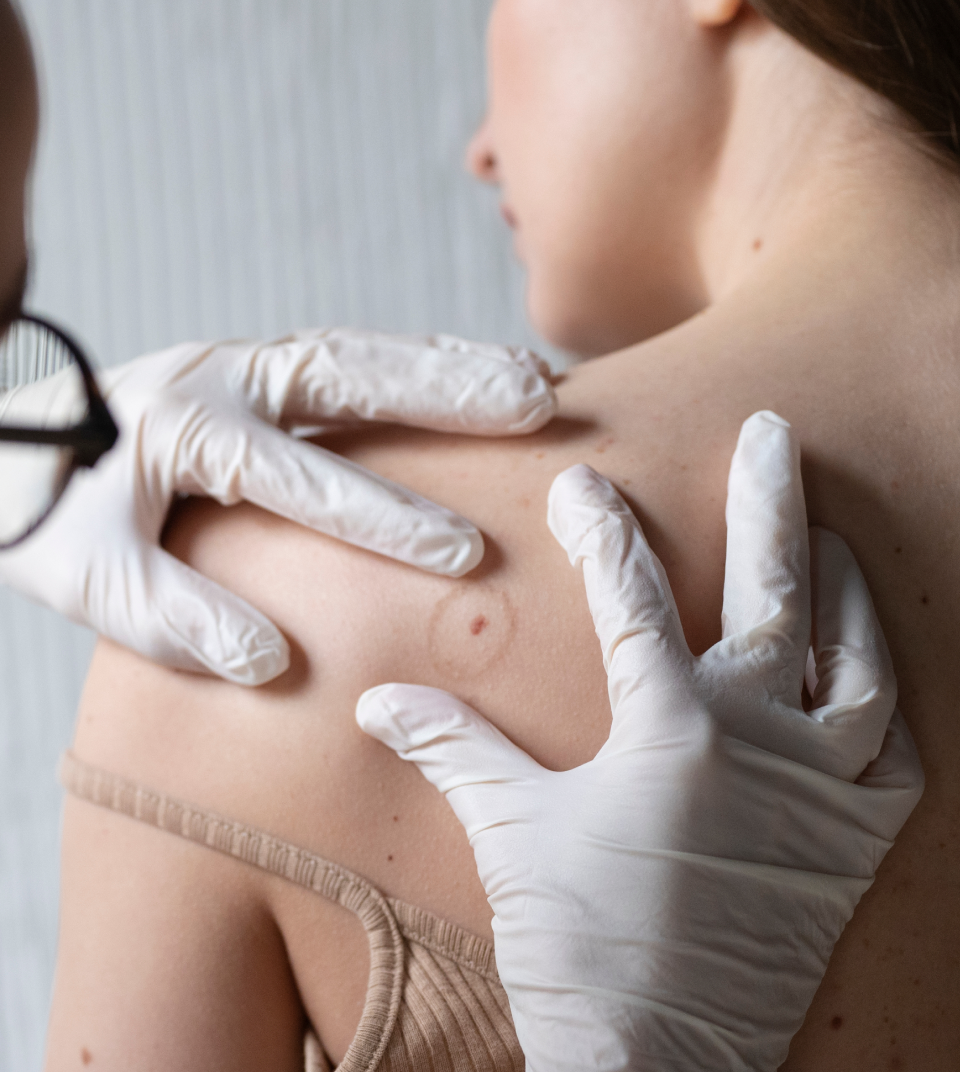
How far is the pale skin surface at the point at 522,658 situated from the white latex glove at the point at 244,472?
29mm

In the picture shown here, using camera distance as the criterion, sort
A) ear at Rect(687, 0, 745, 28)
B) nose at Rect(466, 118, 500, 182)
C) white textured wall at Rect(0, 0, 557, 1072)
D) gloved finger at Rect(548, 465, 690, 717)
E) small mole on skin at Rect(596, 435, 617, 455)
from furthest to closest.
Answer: white textured wall at Rect(0, 0, 557, 1072)
nose at Rect(466, 118, 500, 182)
ear at Rect(687, 0, 745, 28)
small mole on skin at Rect(596, 435, 617, 455)
gloved finger at Rect(548, 465, 690, 717)

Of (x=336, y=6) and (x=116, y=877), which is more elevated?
(x=336, y=6)

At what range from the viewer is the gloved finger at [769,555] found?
69cm

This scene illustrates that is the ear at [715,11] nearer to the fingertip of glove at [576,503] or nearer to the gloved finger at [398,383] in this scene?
the gloved finger at [398,383]

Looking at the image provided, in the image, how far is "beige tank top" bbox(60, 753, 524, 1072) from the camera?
26.7 inches

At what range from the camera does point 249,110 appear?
5.94 ft

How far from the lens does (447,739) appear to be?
678 millimetres

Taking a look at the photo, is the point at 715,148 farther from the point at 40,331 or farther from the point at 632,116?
the point at 40,331

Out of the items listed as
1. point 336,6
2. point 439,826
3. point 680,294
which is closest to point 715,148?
point 680,294

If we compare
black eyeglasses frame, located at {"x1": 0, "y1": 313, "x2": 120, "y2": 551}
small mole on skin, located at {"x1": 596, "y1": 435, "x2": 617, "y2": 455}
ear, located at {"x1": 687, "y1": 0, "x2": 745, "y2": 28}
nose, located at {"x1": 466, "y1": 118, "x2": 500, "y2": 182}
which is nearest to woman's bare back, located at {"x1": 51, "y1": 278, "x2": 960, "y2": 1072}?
small mole on skin, located at {"x1": 596, "y1": 435, "x2": 617, "y2": 455}

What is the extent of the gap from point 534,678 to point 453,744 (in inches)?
3.2

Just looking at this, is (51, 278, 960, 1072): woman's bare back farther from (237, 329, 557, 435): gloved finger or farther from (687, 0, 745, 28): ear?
(687, 0, 745, 28): ear

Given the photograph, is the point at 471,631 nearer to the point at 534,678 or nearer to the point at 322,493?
the point at 534,678

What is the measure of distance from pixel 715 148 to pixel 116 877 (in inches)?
38.2
